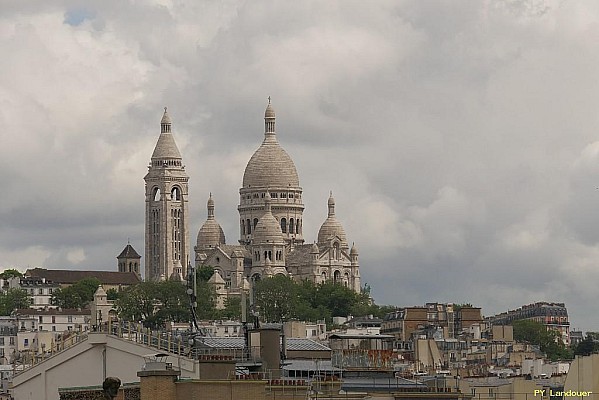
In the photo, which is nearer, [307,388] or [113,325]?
[307,388]

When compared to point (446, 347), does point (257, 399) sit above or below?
below

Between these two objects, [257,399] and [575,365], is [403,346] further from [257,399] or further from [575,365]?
[257,399]

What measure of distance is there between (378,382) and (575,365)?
3.92m

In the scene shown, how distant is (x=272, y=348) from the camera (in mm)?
46938

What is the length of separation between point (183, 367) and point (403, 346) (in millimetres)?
121272

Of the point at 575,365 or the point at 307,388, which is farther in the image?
the point at 575,365

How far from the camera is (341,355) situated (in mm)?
54312

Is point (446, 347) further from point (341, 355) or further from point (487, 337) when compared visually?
point (341, 355)

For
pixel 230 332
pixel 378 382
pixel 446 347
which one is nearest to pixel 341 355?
pixel 378 382

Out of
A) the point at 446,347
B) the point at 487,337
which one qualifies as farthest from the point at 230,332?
the point at 446,347

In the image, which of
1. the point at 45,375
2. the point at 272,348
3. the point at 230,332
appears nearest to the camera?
the point at 272,348

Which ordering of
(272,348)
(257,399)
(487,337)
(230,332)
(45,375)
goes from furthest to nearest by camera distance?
(230,332) → (487,337) → (45,375) → (272,348) → (257,399)

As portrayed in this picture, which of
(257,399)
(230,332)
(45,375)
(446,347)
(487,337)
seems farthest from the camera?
(230,332)

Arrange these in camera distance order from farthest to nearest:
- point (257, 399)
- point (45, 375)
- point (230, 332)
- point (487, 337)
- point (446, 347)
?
1. point (230, 332)
2. point (487, 337)
3. point (446, 347)
4. point (45, 375)
5. point (257, 399)
